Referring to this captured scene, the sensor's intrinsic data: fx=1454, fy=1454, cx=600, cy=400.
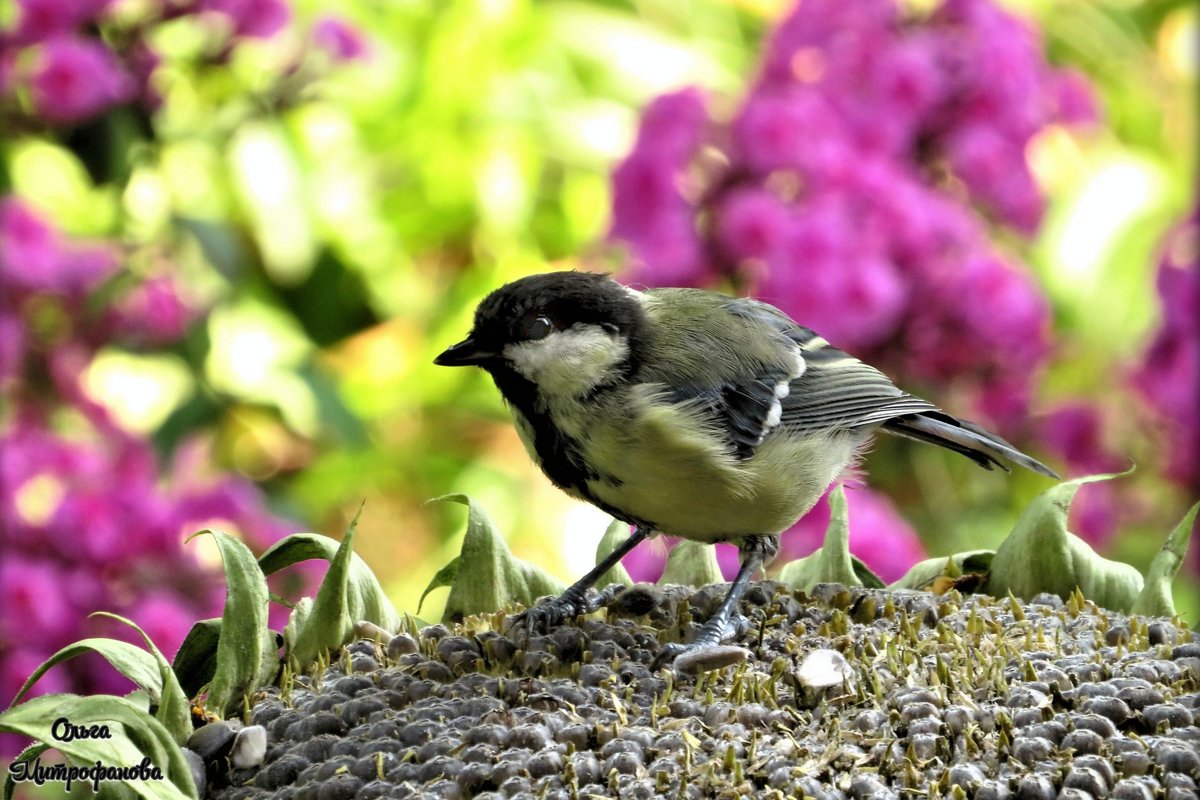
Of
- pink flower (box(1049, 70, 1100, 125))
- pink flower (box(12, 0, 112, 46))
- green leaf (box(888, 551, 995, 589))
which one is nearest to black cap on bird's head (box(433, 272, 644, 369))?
green leaf (box(888, 551, 995, 589))

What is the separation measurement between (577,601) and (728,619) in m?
0.16

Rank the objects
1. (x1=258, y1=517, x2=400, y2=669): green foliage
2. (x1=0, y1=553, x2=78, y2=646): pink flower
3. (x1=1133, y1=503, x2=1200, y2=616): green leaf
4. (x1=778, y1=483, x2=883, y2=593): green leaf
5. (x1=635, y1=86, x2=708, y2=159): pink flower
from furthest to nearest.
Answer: (x1=635, y1=86, x2=708, y2=159): pink flower, (x1=0, y1=553, x2=78, y2=646): pink flower, (x1=778, y1=483, x2=883, y2=593): green leaf, (x1=1133, y1=503, x2=1200, y2=616): green leaf, (x1=258, y1=517, x2=400, y2=669): green foliage

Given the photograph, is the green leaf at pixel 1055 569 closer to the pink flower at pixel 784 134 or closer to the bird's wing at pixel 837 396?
the bird's wing at pixel 837 396

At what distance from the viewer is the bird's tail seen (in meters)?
1.79

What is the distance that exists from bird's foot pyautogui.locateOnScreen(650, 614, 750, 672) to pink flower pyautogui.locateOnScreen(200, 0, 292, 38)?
5.21 ft

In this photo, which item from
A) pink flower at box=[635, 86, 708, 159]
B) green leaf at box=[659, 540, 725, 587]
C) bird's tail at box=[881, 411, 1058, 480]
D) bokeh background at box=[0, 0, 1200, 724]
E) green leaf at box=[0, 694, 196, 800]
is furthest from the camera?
pink flower at box=[635, 86, 708, 159]

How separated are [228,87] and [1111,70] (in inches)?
99.5

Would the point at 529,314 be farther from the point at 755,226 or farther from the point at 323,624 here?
the point at 755,226

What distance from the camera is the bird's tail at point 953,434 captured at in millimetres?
1791

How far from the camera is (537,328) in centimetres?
151

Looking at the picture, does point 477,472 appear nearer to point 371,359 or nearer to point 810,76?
point 371,359

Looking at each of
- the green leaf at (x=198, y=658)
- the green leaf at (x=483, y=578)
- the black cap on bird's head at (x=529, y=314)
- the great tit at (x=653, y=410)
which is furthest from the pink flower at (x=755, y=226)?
the green leaf at (x=198, y=658)

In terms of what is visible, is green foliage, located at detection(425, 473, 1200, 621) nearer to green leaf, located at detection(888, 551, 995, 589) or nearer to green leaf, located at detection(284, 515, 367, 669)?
green leaf, located at detection(888, 551, 995, 589)

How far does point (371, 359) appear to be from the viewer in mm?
3895
